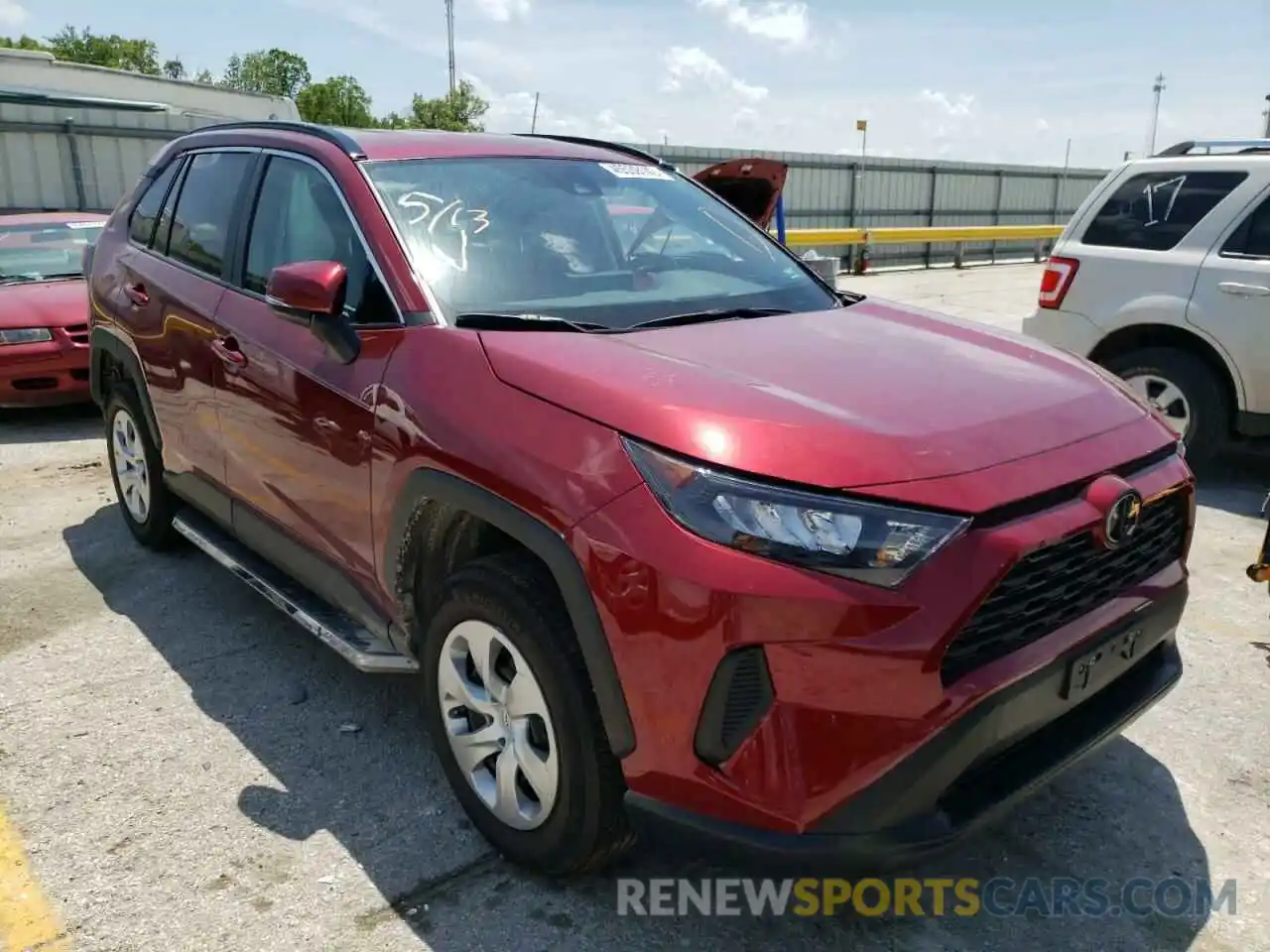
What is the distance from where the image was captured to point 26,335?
22.7 feet

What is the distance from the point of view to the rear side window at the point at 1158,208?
225 inches

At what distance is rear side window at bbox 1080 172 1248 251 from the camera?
5715 mm

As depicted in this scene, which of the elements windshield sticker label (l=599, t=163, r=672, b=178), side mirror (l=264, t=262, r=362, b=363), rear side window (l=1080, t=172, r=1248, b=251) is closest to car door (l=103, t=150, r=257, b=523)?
side mirror (l=264, t=262, r=362, b=363)

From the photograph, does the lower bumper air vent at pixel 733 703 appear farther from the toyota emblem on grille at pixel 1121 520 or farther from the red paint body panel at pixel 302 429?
the red paint body panel at pixel 302 429

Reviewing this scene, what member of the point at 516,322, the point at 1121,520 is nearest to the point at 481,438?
the point at 516,322

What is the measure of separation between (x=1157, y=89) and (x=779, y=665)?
61.3 m

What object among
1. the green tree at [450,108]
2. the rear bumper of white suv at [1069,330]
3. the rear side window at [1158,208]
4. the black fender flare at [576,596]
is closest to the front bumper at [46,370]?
the black fender flare at [576,596]

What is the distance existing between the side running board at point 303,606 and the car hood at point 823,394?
3.34 feet

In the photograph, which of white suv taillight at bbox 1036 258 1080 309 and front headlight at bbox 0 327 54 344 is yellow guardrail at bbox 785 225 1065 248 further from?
front headlight at bbox 0 327 54 344

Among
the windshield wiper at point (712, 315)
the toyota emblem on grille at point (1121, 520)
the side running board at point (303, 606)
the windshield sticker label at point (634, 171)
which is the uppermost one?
the windshield sticker label at point (634, 171)

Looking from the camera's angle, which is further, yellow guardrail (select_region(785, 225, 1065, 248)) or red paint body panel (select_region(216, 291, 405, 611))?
yellow guardrail (select_region(785, 225, 1065, 248))

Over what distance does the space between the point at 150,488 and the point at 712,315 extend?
2886mm

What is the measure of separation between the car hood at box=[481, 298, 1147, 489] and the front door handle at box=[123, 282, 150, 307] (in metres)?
2.33

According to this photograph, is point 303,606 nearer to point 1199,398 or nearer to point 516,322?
point 516,322
